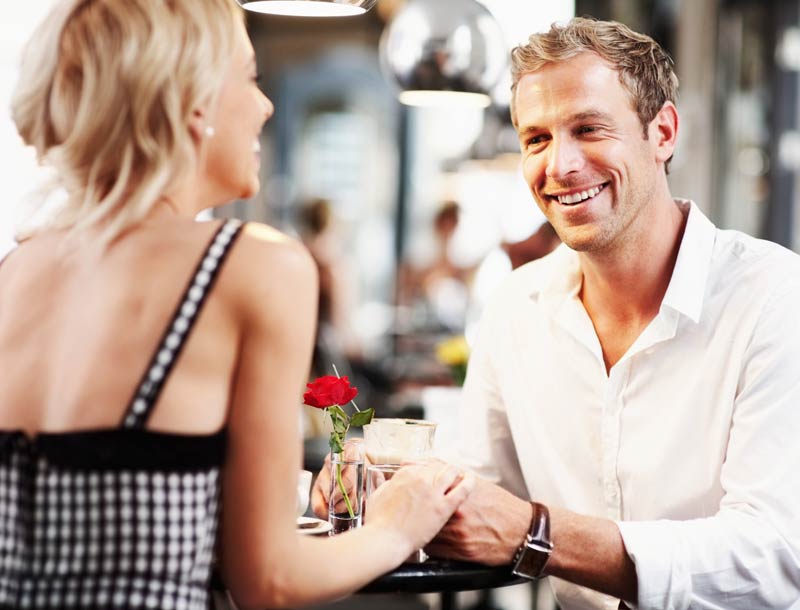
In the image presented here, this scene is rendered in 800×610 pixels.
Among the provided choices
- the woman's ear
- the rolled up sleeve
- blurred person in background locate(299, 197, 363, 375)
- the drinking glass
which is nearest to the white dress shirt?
the rolled up sleeve

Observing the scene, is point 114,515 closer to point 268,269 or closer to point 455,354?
point 268,269

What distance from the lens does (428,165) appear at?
11953 millimetres

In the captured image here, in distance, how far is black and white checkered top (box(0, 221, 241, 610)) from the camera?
1.23m

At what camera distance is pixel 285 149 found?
1221 cm

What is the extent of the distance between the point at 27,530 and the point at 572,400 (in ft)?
3.81

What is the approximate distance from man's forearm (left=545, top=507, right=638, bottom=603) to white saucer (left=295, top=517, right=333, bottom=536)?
0.36 meters

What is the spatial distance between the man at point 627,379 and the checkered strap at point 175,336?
627 millimetres

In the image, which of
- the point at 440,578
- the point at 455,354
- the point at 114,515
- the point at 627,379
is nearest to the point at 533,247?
the point at 455,354

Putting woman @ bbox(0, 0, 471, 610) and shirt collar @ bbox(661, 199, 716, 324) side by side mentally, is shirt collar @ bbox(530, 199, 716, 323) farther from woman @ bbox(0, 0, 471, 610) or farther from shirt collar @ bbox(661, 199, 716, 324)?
woman @ bbox(0, 0, 471, 610)

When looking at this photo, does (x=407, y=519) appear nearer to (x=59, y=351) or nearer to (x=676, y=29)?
(x=59, y=351)

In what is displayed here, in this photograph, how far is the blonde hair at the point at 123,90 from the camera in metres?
1.27

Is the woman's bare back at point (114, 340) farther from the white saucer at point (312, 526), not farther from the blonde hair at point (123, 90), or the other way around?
the white saucer at point (312, 526)

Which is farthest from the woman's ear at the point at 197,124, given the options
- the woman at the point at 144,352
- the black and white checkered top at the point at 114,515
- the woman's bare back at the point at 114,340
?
the black and white checkered top at the point at 114,515

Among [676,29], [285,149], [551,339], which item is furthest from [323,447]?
[285,149]
